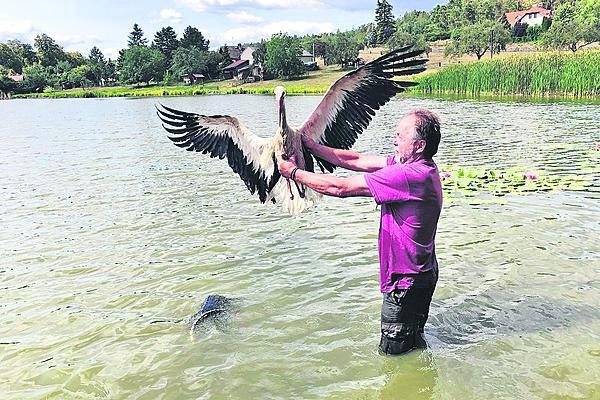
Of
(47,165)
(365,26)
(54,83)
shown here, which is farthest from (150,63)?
(47,165)

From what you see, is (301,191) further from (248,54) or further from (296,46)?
(248,54)

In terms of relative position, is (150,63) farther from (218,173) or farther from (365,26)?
(218,173)

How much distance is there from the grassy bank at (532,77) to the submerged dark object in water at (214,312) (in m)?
32.0

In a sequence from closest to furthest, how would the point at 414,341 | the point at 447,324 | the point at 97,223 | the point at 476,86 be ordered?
the point at 414,341 → the point at 447,324 → the point at 97,223 → the point at 476,86

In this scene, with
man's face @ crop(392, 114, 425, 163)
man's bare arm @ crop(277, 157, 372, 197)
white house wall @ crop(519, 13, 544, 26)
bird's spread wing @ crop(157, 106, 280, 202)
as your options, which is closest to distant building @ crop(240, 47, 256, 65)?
white house wall @ crop(519, 13, 544, 26)

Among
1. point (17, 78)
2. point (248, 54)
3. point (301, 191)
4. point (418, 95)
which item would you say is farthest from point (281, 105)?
point (248, 54)

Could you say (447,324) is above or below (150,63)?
below

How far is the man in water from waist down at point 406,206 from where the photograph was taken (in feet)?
14.4

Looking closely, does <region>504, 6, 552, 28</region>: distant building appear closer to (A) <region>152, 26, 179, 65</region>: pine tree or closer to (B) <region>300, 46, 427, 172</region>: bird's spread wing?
(A) <region>152, 26, 179, 65</region>: pine tree

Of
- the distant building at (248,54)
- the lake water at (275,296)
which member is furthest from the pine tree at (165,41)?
the lake water at (275,296)

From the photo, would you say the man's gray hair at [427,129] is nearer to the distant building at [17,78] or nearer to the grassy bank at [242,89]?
the grassy bank at [242,89]

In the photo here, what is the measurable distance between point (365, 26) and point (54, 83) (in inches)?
3733

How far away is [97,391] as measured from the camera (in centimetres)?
518

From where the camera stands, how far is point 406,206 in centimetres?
445
